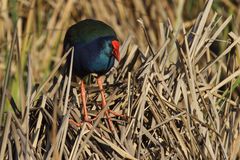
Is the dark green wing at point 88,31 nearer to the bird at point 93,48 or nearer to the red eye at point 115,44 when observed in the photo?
the bird at point 93,48

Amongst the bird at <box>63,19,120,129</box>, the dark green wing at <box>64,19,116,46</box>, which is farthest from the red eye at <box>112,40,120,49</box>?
the dark green wing at <box>64,19,116,46</box>

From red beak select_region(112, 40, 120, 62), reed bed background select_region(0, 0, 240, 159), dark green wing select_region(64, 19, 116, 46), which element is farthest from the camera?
dark green wing select_region(64, 19, 116, 46)

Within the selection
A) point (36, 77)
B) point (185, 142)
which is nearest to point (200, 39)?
point (185, 142)

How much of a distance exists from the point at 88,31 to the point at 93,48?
11 cm

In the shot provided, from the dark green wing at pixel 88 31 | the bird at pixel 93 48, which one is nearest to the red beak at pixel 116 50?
the bird at pixel 93 48

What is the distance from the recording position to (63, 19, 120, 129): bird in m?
3.56

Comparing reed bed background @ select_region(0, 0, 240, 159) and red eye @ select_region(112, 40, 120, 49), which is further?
red eye @ select_region(112, 40, 120, 49)

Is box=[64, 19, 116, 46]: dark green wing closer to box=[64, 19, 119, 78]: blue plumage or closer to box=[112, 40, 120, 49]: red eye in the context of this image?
box=[64, 19, 119, 78]: blue plumage

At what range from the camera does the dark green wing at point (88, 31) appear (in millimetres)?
3654

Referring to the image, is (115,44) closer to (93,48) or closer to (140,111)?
(93,48)

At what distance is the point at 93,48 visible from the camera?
363 cm

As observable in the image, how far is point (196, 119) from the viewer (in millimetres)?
3020

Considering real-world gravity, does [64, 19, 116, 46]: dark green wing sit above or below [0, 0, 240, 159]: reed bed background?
above

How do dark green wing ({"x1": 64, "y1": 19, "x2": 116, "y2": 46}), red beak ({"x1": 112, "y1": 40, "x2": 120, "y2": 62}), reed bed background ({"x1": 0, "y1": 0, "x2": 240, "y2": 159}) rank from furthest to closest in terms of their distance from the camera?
1. dark green wing ({"x1": 64, "y1": 19, "x2": 116, "y2": 46})
2. red beak ({"x1": 112, "y1": 40, "x2": 120, "y2": 62})
3. reed bed background ({"x1": 0, "y1": 0, "x2": 240, "y2": 159})
